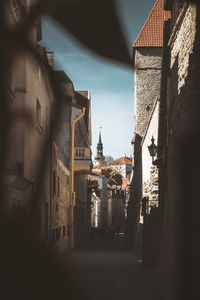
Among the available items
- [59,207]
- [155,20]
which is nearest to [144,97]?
[59,207]

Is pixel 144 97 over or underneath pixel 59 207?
over

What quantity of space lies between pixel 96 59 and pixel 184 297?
2.34 ft

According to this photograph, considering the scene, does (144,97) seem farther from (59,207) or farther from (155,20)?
(155,20)

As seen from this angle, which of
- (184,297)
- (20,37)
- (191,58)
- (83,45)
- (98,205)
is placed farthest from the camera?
(98,205)

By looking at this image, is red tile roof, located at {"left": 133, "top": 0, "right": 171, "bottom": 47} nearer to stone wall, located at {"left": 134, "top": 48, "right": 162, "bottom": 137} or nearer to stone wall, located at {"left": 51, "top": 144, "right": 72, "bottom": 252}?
stone wall, located at {"left": 51, "top": 144, "right": 72, "bottom": 252}

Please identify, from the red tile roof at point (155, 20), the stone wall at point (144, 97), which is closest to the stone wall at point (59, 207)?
the red tile roof at point (155, 20)

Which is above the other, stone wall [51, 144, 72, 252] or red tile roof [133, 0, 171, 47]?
red tile roof [133, 0, 171, 47]

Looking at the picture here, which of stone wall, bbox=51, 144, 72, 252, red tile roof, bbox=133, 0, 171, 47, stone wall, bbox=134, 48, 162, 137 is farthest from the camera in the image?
stone wall, bbox=134, 48, 162, 137

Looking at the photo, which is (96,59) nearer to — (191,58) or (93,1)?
(93,1)

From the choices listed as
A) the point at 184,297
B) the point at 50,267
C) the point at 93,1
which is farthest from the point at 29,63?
the point at 184,297

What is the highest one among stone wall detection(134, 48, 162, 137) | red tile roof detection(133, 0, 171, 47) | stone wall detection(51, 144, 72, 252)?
stone wall detection(134, 48, 162, 137)

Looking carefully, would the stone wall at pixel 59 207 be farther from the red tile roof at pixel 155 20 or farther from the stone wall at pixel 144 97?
the stone wall at pixel 144 97

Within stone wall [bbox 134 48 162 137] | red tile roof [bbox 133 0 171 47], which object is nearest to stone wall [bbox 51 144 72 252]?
red tile roof [bbox 133 0 171 47]

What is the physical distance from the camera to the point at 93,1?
952 millimetres
